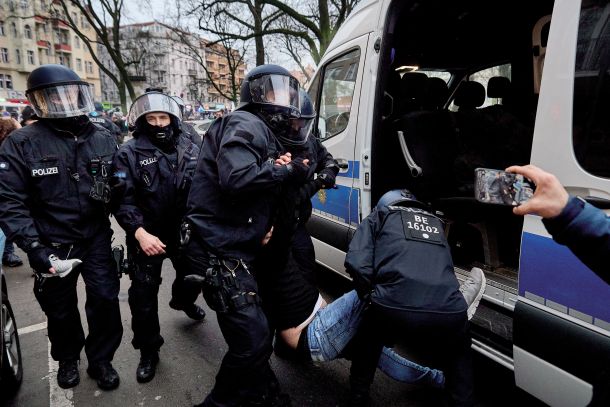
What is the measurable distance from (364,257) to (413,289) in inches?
10.8

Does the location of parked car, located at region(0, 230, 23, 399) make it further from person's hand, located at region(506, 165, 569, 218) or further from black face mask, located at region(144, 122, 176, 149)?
person's hand, located at region(506, 165, 569, 218)

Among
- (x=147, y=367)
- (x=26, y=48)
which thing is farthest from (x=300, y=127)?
(x=26, y=48)

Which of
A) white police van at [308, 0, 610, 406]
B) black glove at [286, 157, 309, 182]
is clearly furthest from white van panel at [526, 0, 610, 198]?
black glove at [286, 157, 309, 182]

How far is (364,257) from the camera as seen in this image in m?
1.93

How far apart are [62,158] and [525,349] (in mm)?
2667

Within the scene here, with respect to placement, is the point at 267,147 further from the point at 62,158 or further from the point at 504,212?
the point at 504,212

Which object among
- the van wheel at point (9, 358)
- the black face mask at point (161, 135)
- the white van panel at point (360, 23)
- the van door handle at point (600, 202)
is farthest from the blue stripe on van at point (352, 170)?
the van wheel at point (9, 358)

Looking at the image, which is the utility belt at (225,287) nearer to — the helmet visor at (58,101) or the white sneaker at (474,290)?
the white sneaker at (474,290)

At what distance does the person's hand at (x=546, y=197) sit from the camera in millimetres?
1000

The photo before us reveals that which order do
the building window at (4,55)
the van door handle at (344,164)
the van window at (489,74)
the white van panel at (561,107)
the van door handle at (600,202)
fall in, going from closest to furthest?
1. the van door handle at (600,202)
2. the white van panel at (561,107)
3. the van door handle at (344,164)
4. the van window at (489,74)
5. the building window at (4,55)

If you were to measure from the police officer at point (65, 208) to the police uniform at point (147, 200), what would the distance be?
115 millimetres

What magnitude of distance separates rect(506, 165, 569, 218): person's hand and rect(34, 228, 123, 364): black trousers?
A: 2.40 meters

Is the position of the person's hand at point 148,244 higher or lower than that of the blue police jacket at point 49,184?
lower

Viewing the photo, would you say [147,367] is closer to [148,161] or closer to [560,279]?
[148,161]
